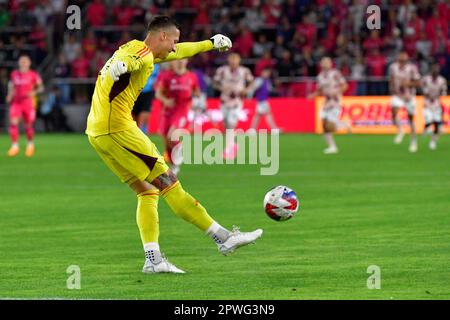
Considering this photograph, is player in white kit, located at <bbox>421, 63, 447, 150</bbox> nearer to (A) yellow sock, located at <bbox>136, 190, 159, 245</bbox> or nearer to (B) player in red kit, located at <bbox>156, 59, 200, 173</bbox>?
(B) player in red kit, located at <bbox>156, 59, 200, 173</bbox>

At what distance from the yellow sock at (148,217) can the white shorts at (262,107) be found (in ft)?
86.7

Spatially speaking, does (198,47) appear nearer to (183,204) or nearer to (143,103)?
(183,204)

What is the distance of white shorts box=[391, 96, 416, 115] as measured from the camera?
3289 cm

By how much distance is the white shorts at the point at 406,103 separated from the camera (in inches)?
1295

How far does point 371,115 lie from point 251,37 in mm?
5209

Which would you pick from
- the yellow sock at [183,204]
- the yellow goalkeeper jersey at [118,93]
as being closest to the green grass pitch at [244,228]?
the yellow sock at [183,204]

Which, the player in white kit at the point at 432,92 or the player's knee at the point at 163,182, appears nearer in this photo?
the player's knee at the point at 163,182

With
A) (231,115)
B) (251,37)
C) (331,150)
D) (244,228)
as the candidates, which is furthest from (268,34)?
(244,228)

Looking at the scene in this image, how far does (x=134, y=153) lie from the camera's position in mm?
11023

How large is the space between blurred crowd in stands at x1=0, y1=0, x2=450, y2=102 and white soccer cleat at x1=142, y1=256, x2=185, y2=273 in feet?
92.8

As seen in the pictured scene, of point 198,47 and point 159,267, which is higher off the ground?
point 198,47

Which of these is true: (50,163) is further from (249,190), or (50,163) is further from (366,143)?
(366,143)

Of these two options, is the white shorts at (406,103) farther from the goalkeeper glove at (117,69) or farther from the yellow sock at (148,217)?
the goalkeeper glove at (117,69)

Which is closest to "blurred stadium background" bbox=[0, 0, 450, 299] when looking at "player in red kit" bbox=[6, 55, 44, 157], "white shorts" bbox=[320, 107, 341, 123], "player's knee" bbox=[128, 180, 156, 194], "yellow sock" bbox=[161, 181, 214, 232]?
"yellow sock" bbox=[161, 181, 214, 232]
